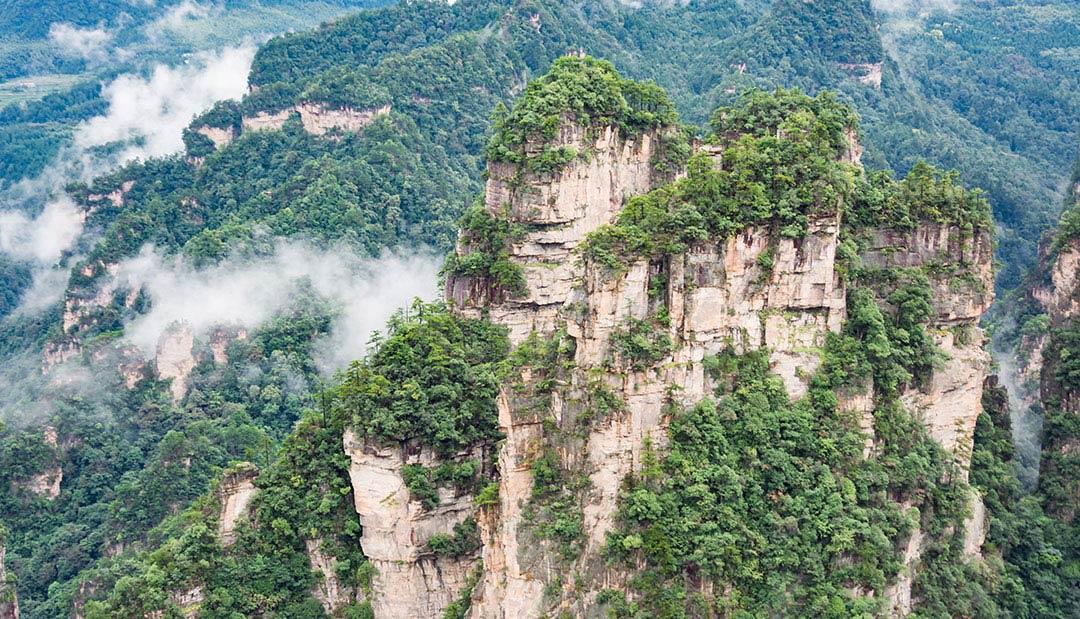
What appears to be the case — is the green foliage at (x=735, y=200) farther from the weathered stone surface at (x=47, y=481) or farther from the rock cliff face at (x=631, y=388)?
the weathered stone surface at (x=47, y=481)

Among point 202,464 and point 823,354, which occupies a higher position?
point 823,354

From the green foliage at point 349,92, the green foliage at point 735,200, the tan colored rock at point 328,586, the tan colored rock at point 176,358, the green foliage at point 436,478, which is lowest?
the tan colored rock at point 176,358

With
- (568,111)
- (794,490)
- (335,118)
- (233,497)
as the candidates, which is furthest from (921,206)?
(335,118)

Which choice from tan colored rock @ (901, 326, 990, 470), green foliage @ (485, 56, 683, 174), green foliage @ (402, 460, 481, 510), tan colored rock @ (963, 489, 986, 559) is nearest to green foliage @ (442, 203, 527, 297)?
green foliage @ (485, 56, 683, 174)

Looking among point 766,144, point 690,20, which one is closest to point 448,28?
point 690,20

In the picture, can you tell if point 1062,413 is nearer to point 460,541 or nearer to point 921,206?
point 921,206

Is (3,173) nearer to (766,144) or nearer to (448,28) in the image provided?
(448,28)

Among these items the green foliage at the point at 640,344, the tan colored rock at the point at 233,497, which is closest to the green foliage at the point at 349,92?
the tan colored rock at the point at 233,497
